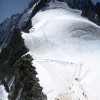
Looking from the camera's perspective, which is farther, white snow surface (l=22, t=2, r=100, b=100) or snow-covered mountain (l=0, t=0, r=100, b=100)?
white snow surface (l=22, t=2, r=100, b=100)

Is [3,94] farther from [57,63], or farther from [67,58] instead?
[67,58]

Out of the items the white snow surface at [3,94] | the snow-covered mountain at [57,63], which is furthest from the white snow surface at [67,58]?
the white snow surface at [3,94]

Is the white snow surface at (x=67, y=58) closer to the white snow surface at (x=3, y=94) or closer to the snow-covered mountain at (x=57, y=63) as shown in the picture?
the snow-covered mountain at (x=57, y=63)

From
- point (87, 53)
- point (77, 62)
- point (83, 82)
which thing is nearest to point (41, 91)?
point (83, 82)

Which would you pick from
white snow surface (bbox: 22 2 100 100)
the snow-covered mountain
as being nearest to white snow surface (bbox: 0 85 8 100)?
the snow-covered mountain

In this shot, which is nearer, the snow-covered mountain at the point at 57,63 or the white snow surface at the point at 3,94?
the snow-covered mountain at the point at 57,63

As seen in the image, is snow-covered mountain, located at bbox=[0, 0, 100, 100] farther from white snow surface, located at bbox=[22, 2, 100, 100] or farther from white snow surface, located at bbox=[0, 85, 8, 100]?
white snow surface, located at bbox=[0, 85, 8, 100]

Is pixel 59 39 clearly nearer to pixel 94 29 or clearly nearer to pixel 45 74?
pixel 94 29

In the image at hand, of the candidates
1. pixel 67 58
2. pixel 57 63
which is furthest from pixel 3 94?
pixel 67 58
